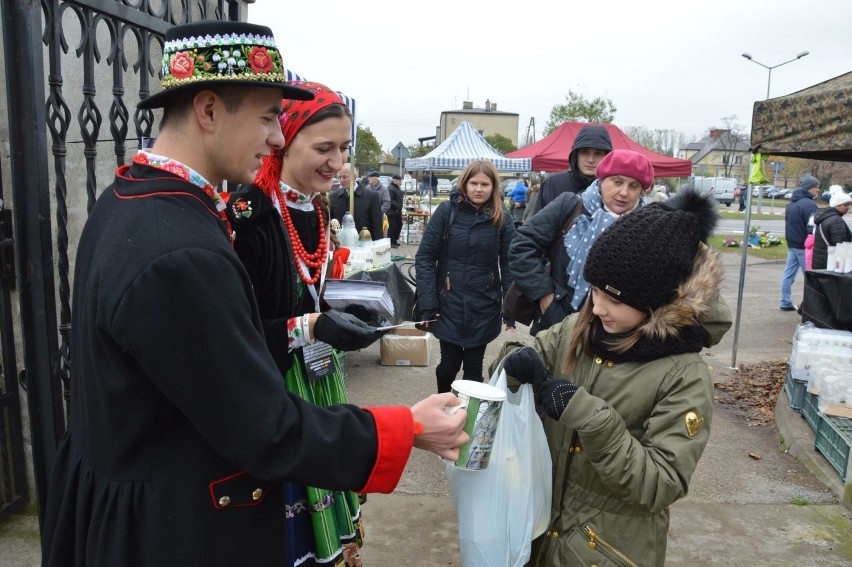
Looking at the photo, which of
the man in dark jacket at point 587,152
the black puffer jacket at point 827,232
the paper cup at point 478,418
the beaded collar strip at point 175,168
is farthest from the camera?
the black puffer jacket at point 827,232

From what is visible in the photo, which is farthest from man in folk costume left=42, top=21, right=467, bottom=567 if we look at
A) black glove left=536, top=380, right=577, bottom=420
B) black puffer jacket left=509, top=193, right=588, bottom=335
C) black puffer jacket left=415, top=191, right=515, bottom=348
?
black puffer jacket left=415, top=191, right=515, bottom=348

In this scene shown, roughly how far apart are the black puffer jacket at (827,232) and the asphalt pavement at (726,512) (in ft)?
12.1

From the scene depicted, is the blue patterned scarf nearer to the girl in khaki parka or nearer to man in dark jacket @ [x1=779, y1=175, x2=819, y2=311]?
the girl in khaki parka

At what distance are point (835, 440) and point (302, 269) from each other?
148 inches

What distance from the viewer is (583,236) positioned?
3.65 metres

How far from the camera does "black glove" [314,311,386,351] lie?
77.7 inches

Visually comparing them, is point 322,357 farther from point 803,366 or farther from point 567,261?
point 803,366

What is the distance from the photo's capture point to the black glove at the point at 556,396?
1824 millimetres

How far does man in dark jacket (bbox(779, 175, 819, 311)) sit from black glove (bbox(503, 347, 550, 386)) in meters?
9.18

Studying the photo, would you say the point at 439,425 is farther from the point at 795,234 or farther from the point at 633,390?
the point at 795,234

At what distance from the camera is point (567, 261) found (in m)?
3.83

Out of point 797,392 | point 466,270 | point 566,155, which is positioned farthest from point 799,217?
point 466,270

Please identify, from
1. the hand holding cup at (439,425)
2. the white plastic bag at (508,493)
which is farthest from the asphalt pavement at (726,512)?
the hand holding cup at (439,425)

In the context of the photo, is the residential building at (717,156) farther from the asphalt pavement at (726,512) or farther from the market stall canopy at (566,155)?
the asphalt pavement at (726,512)
